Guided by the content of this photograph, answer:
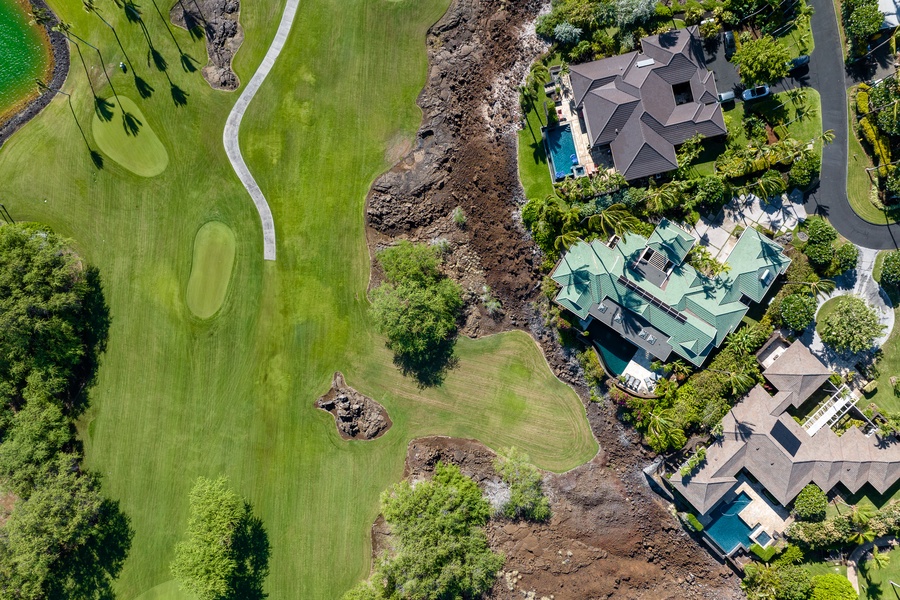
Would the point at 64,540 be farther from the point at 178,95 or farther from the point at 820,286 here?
the point at 820,286

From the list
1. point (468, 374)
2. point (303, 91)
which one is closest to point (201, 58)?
point (303, 91)

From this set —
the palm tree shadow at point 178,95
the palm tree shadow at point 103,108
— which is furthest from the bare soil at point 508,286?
the palm tree shadow at point 103,108

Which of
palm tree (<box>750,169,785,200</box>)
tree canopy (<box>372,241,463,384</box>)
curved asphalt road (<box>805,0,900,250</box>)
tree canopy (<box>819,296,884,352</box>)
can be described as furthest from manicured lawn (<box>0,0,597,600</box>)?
curved asphalt road (<box>805,0,900,250</box>)

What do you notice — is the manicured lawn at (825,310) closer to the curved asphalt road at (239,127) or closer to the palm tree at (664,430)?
the palm tree at (664,430)

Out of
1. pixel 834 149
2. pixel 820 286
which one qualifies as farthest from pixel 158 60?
pixel 820 286

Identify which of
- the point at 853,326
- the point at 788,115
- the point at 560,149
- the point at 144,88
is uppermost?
the point at 788,115

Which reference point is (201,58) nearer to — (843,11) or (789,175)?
(789,175)
